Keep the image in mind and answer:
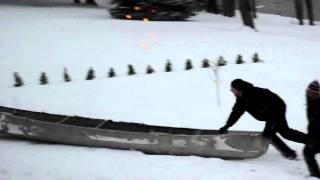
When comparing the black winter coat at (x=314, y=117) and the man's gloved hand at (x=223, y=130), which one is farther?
the man's gloved hand at (x=223, y=130)

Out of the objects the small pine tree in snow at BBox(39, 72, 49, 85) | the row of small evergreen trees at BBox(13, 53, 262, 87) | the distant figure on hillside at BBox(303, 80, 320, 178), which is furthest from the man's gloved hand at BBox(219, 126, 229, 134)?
the small pine tree in snow at BBox(39, 72, 49, 85)

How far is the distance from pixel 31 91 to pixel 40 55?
4.68 meters

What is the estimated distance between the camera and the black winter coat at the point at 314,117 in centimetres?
846

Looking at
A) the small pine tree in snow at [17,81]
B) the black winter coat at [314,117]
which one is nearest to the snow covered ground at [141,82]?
the small pine tree in snow at [17,81]

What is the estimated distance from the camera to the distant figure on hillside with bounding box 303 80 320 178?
334 inches

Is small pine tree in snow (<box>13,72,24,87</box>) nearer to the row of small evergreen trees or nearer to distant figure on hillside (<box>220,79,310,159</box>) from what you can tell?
the row of small evergreen trees

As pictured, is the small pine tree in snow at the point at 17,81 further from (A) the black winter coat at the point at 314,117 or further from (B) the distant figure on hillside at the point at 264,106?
(A) the black winter coat at the point at 314,117

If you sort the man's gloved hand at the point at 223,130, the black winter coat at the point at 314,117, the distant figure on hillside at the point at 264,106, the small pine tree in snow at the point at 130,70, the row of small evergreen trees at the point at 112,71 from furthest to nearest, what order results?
the small pine tree in snow at the point at 130,70
the row of small evergreen trees at the point at 112,71
the man's gloved hand at the point at 223,130
the distant figure on hillside at the point at 264,106
the black winter coat at the point at 314,117

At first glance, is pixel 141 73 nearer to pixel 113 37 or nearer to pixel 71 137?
pixel 113 37

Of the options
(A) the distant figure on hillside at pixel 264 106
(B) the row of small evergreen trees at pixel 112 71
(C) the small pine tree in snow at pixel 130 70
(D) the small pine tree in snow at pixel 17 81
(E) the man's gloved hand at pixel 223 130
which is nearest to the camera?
(A) the distant figure on hillside at pixel 264 106

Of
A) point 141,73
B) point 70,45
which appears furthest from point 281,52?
point 70,45

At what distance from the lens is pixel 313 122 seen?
337 inches

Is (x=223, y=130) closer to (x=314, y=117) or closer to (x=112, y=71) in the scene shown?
(x=314, y=117)

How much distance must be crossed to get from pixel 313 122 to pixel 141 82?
7744 mm
